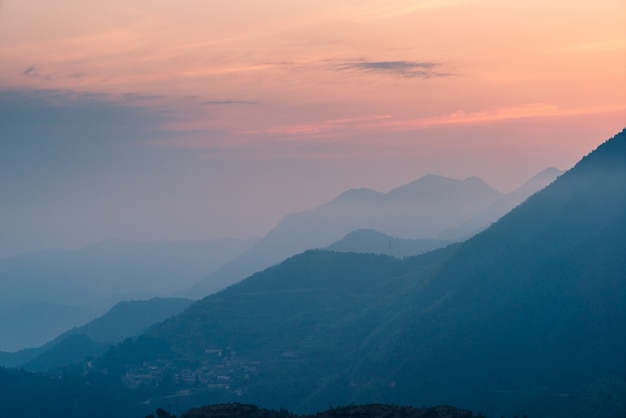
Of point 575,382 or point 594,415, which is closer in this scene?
point 594,415

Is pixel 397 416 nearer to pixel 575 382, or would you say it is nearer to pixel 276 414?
pixel 276 414

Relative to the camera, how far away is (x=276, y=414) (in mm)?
138125

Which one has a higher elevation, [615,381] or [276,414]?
[276,414]

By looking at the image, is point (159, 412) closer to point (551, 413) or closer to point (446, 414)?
point (446, 414)

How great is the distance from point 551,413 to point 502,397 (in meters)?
14.3

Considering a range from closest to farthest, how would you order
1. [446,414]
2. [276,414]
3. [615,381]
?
[446,414], [276,414], [615,381]

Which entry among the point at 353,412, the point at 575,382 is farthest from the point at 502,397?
the point at 353,412

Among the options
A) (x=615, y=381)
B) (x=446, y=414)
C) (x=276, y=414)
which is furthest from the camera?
(x=615, y=381)

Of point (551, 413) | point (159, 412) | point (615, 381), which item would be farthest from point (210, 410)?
point (615, 381)

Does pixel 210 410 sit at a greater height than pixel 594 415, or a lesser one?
greater

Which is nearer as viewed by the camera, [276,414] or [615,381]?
[276,414]

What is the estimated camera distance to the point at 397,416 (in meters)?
131

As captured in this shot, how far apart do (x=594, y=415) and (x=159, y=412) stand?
7286 cm

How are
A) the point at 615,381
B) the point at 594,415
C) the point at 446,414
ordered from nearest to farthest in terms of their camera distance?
the point at 446,414 < the point at 594,415 < the point at 615,381
